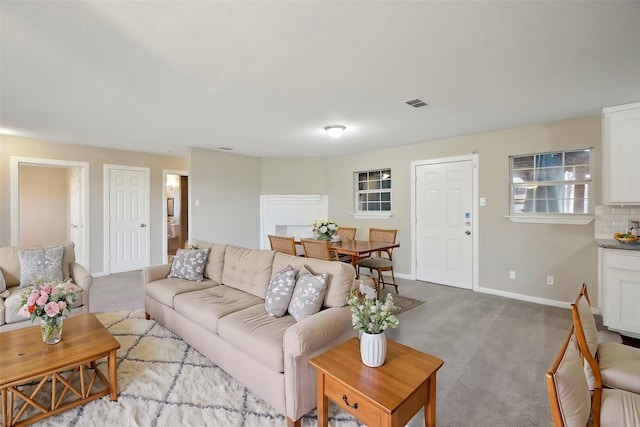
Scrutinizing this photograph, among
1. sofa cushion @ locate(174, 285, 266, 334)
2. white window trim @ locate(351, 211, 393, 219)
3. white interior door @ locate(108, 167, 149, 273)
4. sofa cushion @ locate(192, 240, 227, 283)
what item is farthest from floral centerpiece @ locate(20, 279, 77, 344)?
white window trim @ locate(351, 211, 393, 219)

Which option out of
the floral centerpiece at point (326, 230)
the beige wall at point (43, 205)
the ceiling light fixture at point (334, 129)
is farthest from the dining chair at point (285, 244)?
the beige wall at point (43, 205)

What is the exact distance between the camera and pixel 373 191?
19.3ft

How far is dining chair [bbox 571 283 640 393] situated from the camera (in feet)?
4.51

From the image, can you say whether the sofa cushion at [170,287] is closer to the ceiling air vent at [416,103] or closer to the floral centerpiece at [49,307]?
the floral centerpiece at [49,307]

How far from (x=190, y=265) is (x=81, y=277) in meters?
1.08

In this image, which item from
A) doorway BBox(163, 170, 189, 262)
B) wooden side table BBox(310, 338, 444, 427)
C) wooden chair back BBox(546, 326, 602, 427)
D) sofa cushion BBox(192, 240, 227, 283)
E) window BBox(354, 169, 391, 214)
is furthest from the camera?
doorway BBox(163, 170, 189, 262)

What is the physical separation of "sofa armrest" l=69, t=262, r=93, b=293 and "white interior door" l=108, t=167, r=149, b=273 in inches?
97.2

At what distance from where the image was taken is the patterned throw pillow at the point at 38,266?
3047 millimetres

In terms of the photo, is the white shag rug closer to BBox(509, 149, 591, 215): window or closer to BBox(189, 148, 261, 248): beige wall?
BBox(189, 148, 261, 248): beige wall

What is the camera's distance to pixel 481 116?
3.58 meters

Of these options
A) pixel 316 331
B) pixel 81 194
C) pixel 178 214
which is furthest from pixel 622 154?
pixel 178 214

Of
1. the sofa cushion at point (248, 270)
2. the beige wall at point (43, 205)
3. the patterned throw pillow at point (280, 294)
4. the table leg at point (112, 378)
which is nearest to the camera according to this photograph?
the table leg at point (112, 378)

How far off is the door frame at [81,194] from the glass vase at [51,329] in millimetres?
3828

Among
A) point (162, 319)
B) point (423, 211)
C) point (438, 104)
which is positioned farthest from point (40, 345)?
point (423, 211)
